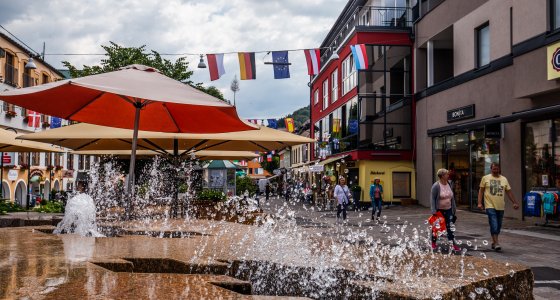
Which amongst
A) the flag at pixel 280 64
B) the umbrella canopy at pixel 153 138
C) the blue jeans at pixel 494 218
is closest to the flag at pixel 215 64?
the flag at pixel 280 64

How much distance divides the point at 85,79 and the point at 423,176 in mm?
21604

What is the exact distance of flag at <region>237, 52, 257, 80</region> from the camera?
63.4 feet

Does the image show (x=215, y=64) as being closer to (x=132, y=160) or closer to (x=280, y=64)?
(x=280, y=64)

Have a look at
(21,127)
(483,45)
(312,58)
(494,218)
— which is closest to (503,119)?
(483,45)

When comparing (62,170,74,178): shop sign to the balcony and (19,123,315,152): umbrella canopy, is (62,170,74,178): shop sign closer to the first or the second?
the balcony

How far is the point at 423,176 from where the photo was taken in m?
24.8

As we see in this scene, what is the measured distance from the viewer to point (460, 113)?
19.9m

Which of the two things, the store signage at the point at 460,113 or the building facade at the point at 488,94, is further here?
the store signage at the point at 460,113

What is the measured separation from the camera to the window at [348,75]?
30.9 meters

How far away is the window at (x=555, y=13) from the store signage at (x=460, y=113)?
583 centimetres

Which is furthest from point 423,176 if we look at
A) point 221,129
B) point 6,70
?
point 6,70

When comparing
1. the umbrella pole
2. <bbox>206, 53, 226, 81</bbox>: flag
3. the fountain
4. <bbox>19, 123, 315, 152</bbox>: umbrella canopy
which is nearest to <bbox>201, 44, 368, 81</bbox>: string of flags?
<bbox>206, 53, 226, 81</bbox>: flag

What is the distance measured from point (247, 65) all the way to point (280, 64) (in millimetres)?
1351

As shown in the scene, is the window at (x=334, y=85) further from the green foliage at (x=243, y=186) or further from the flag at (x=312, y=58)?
the flag at (x=312, y=58)
